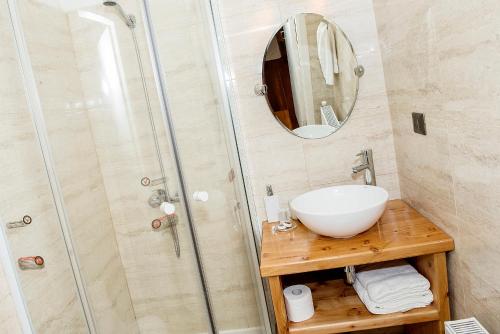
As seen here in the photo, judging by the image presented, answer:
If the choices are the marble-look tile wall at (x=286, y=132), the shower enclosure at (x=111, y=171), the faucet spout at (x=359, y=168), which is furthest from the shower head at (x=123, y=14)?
the faucet spout at (x=359, y=168)

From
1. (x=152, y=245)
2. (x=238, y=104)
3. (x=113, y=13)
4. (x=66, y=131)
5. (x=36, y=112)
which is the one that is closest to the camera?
(x=36, y=112)

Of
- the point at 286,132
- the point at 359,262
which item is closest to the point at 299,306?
the point at 359,262

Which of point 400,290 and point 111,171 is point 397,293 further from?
point 111,171

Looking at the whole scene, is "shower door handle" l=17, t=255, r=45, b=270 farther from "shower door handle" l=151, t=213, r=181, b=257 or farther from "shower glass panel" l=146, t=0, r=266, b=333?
"shower glass panel" l=146, t=0, r=266, b=333

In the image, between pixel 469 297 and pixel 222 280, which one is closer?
pixel 469 297

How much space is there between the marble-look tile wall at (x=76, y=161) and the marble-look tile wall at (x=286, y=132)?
2.48 feet

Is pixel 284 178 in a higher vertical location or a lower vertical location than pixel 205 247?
higher

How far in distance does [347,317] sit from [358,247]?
0.30m

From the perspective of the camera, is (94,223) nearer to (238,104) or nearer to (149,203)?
(149,203)

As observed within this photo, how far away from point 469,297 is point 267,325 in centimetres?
103

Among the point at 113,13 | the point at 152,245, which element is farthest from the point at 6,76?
the point at 152,245

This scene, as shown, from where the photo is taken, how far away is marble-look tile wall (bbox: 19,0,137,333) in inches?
47.5

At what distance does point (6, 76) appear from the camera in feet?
4.09

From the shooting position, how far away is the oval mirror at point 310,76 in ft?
5.71
